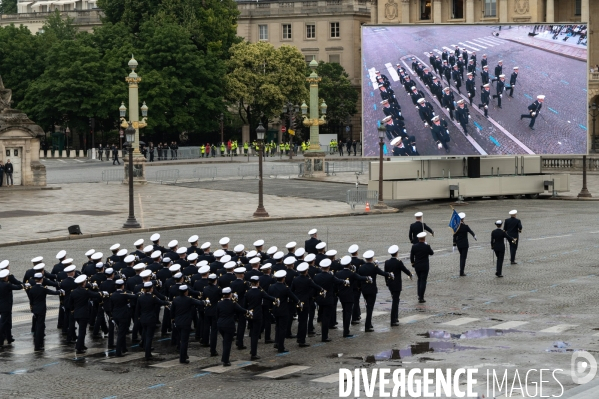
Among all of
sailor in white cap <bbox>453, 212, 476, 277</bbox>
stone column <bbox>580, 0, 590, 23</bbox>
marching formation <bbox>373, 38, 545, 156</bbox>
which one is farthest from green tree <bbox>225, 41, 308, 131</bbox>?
sailor in white cap <bbox>453, 212, 476, 277</bbox>

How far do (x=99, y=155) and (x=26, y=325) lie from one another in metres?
73.8

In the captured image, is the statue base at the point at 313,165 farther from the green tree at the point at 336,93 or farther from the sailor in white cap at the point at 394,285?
the sailor in white cap at the point at 394,285

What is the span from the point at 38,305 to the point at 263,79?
286 feet

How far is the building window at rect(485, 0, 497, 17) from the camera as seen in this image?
109438 millimetres

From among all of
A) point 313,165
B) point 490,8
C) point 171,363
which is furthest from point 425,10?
point 171,363

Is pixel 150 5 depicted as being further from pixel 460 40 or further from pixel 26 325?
pixel 26 325

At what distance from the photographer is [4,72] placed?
361 feet

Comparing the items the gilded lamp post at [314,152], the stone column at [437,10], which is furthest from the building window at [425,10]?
the gilded lamp post at [314,152]

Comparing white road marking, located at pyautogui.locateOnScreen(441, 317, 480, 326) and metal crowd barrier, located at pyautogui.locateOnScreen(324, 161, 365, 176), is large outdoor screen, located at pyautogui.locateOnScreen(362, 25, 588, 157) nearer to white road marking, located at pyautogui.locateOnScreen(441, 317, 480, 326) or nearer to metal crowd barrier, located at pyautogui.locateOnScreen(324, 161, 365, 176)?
metal crowd barrier, located at pyautogui.locateOnScreen(324, 161, 365, 176)

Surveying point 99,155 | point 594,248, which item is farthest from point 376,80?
point 99,155

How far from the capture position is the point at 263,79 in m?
109

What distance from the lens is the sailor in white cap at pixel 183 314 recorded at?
70.0 ft

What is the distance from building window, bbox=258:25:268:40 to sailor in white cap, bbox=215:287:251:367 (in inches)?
4556

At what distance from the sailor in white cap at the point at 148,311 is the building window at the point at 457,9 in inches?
3739
